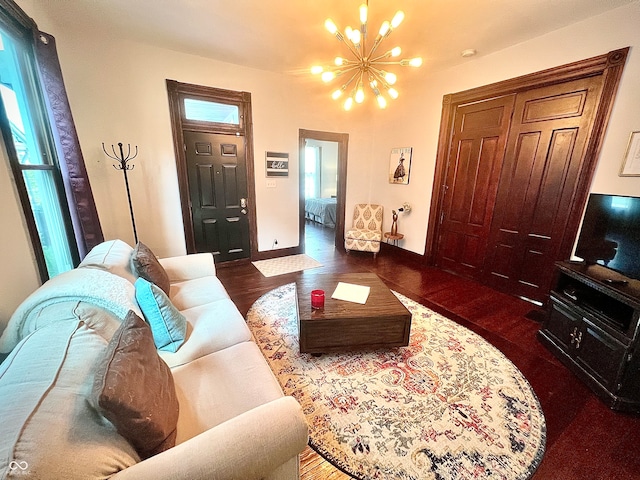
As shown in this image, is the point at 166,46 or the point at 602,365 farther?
the point at 166,46

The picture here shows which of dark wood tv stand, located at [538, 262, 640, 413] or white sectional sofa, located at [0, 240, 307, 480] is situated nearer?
white sectional sofa, located at [0, 240, 307, 480]

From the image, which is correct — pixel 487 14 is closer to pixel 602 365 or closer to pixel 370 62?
pixel 370 62

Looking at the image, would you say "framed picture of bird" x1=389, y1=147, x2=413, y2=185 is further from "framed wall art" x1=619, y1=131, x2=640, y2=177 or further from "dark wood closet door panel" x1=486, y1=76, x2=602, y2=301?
"framed wall art" x1=619, y1=131, x2=640, y2=177

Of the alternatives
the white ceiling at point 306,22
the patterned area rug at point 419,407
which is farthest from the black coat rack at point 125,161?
the patterned area rug at point 419,407

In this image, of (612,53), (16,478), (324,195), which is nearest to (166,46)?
(16,478)

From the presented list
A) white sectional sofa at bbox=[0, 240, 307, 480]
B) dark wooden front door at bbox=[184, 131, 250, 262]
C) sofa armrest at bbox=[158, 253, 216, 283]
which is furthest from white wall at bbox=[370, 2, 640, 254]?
white sectional sofa at bbox=[0, 240, 307, 480]

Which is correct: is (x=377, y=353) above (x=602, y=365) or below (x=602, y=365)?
below

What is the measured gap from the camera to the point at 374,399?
1.69 metres

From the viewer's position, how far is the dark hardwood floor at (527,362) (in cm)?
133

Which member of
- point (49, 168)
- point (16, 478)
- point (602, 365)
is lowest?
point (602, 365)

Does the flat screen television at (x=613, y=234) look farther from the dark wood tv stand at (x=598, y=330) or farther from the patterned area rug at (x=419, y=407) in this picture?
the patterned area rug at (x=419, y=407)

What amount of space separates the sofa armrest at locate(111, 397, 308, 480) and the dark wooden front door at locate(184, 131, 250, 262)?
329 centimetres

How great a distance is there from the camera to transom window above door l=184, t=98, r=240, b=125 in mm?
3465

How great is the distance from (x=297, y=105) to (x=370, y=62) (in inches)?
77.1
